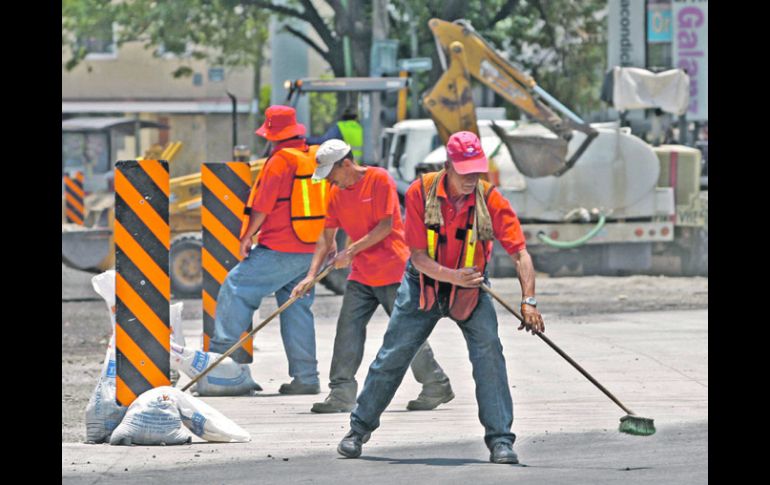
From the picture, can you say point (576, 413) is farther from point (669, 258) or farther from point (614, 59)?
point (614, 59)

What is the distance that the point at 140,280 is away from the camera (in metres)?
9.31

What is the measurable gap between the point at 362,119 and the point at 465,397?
12.4 m

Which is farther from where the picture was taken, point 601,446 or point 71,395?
point 71,395

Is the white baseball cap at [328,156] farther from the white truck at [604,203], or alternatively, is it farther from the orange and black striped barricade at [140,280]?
the white truck at [604,203]

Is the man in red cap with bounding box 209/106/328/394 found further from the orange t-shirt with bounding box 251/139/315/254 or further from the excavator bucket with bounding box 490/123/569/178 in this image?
the excavator bucket with bounding box 490/123/569/178

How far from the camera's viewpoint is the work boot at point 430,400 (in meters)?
10.7

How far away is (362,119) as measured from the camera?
76.7 feet

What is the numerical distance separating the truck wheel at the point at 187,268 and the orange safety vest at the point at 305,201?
900cm

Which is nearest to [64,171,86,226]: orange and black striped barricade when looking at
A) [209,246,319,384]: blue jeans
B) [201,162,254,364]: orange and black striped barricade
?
[201,162,254,364]: orange and black striped barricade

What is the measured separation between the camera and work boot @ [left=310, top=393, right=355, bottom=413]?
10586mm

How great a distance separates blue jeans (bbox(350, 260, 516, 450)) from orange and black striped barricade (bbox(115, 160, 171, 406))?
132cm

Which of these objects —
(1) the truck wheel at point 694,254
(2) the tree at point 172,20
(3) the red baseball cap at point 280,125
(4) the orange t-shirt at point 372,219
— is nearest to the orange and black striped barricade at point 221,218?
(3) the red baseball cap at point 280,125
